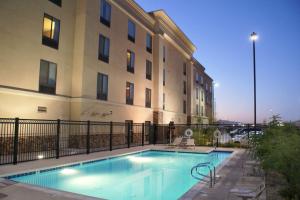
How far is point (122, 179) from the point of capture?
35.8 ft

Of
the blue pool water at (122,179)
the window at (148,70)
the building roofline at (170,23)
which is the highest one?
the building roofline at (170,23)

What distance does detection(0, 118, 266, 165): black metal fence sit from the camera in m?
13.2

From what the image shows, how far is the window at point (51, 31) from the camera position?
16.9 metres

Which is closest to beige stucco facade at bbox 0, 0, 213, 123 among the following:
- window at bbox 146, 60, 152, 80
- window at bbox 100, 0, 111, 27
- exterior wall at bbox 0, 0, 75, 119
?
exterior wall at bbox 0, 0, 75, 119

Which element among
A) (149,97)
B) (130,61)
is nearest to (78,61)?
(130,61)

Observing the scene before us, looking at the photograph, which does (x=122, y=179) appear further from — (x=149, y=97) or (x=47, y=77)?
(x=149, y=97)

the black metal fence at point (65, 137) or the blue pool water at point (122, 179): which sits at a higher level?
the black metal fence at point (65, 137)

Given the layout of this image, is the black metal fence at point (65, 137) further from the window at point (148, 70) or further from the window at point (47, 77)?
the window at point (148, 70)

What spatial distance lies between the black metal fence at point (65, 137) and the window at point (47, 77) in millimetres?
2122

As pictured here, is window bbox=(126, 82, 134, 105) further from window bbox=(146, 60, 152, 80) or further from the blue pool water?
the blue pool water

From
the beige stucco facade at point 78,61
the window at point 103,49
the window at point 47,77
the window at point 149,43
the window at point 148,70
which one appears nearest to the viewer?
the beige stucco facade at point 78,61

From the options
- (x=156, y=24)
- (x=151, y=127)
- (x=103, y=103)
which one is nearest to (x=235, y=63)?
(x=156, y=24)

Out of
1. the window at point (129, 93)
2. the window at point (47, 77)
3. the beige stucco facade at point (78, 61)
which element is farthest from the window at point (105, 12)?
the window at point (47, 77)

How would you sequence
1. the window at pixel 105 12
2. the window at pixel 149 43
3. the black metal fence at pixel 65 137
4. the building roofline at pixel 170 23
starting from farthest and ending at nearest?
the building roofline at pixel 170 23, the window at pixel 149 43, the window at pixel 105 12, the black metal fence at pixel 65 137
